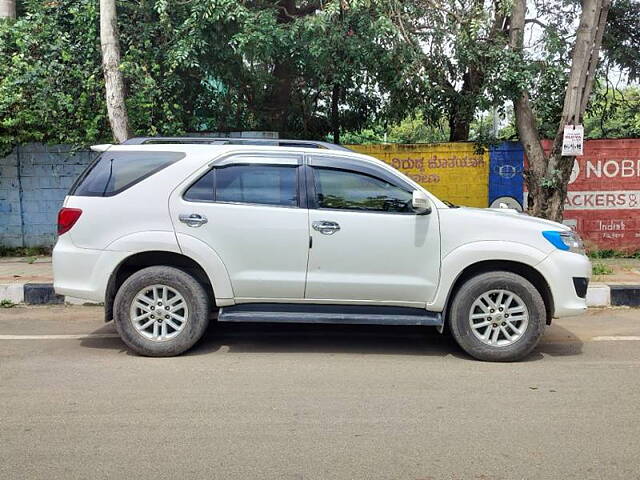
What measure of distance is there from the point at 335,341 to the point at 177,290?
1.70m

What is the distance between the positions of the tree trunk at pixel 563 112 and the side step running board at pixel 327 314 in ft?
15.2

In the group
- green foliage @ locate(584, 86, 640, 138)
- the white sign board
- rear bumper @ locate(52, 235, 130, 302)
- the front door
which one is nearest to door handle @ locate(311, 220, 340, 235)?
the front door

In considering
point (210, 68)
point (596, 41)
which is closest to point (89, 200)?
point (210, 68)

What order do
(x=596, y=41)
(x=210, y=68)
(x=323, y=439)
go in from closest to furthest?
(x=323, y=439)
(x=596, y=41)
(x=210, y=68)

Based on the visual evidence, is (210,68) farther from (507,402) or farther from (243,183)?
(507,402)

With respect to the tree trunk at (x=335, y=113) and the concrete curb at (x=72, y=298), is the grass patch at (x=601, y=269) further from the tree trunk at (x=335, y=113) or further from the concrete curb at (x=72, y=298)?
the tree trunk at (x=335, y=113)

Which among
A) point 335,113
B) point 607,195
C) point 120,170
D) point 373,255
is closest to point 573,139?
point 607,195

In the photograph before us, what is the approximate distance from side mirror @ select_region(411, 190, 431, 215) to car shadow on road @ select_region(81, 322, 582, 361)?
136cm

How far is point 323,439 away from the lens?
3.90m

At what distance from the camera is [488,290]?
5562 millimetres

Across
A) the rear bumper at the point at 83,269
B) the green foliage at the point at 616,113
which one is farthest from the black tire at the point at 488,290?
the green foliage at the point at 616,113

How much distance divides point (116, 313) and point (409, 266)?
264cm

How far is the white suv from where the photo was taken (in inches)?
219

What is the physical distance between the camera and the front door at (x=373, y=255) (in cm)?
557
